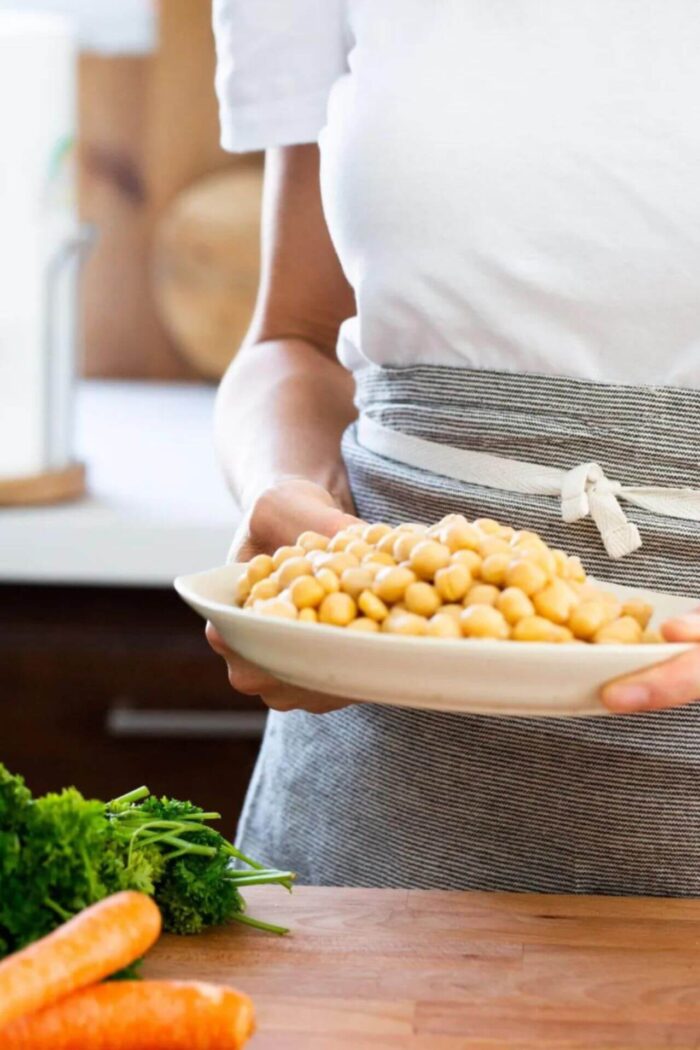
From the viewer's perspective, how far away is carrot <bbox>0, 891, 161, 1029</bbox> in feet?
2.48

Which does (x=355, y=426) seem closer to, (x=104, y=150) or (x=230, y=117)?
(x=230, y=117)

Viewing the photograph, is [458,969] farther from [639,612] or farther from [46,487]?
[46,487]

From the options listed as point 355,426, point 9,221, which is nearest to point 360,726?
point 355,426

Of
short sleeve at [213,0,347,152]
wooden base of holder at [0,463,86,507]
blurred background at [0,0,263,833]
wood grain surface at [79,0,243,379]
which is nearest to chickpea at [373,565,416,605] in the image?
short sleeve at [213,0,347,152]

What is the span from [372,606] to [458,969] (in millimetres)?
201

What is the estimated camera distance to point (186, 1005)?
30.3 inches

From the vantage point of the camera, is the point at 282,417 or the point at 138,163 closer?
the point at 282,417

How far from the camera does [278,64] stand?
3.92 feet

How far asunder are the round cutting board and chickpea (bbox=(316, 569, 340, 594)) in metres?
1.58

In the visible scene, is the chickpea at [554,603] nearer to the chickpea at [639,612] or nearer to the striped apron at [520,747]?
the chickpea at [639,612]

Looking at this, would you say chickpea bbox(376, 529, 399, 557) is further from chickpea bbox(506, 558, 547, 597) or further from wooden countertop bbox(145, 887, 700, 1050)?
wooden countertop bbox(145, 887, 700, 1050)

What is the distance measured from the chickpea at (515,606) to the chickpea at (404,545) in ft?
0.21

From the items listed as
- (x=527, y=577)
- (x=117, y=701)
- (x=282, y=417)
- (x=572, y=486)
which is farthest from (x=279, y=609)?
(x=117, y=701)

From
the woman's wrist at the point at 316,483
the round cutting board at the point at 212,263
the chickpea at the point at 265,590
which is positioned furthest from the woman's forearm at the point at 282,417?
the round cutting board at the point at 212,263
